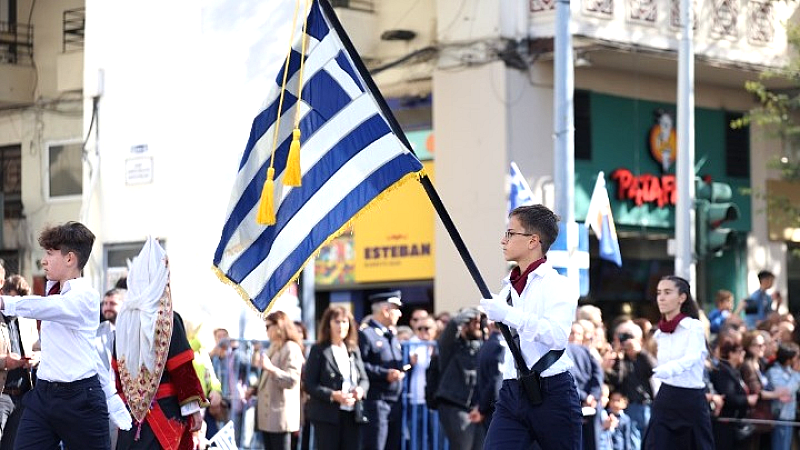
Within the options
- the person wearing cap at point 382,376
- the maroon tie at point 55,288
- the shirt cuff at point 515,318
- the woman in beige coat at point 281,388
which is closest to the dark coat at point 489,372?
the person wearing cap at point 382,376

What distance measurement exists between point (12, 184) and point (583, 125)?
10691 mm


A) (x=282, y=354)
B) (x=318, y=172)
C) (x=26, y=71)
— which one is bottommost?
(x=282, y=354)

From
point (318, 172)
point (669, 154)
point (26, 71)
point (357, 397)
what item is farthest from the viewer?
point (26, 71)

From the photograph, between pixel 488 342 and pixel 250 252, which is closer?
pixel 250 252

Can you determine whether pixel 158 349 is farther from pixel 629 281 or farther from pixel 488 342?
pixel 629 281

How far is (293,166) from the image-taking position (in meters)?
10.3

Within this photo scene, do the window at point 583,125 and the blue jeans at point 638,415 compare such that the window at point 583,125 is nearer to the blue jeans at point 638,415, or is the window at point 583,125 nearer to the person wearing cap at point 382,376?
the blue jeans at point 638,415

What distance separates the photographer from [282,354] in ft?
52.5

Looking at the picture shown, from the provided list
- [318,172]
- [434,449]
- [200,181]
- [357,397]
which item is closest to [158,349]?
[318,172]

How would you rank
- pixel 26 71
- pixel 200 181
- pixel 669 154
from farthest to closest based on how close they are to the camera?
pixel 26 71 < pixel 669 154 < pixel 200 181

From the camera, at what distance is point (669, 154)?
27469 mm

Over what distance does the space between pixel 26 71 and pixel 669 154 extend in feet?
36.5

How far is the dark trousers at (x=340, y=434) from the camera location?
15570 millimetres

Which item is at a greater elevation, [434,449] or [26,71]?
[26,71]
